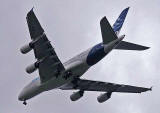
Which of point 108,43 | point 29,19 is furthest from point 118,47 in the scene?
point 29,19

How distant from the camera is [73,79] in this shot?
7819 cm

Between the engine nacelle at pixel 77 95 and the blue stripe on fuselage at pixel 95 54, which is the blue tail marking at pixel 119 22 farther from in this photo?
the engine nacelle at pixel 77 95

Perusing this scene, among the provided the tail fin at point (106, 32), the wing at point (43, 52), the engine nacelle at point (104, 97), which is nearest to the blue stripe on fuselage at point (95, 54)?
the tail fin at point (106, 32)

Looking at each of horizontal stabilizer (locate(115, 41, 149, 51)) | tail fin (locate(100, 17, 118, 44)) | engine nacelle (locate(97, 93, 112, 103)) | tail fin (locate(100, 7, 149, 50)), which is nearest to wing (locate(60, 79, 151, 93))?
engine nacelle (locate(97, 93, 112, 103))

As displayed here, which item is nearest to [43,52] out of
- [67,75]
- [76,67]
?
[67,75]

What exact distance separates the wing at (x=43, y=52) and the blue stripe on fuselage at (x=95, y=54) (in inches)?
150

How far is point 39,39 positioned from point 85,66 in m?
8.71

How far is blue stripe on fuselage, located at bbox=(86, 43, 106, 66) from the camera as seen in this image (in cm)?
7438

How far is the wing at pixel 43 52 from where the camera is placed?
225 ft

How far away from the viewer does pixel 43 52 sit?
72500 mm

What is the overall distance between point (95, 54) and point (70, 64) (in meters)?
3.90

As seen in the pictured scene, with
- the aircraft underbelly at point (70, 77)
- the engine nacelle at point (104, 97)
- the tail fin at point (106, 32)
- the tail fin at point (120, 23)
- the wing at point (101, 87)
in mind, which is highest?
the tail fin at point (106, 32)

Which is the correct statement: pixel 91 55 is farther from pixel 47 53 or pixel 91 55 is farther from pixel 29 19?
pixel 29 19

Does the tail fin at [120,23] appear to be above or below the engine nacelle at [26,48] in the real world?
below
